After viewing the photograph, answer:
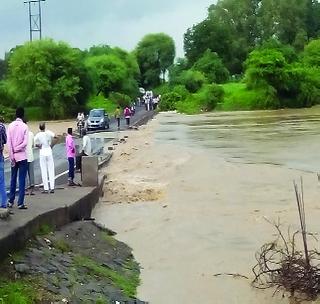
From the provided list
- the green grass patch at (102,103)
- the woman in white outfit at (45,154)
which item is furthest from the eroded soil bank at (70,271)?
the green grass patch at (102,103)

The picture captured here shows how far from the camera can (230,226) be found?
632 inches

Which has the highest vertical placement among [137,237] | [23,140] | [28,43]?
[28,43]

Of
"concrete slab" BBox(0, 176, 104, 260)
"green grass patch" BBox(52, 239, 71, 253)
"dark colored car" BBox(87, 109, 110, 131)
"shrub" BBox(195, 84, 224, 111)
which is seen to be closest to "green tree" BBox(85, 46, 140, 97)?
"shrub" BBox(195, 84, 224, 111)

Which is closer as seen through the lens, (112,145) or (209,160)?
(209,160)

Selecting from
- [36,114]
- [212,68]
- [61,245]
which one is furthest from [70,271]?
[212,68]

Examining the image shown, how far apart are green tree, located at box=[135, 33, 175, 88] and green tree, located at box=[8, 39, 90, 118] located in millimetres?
48885

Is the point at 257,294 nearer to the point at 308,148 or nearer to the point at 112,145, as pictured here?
the point at 308,148

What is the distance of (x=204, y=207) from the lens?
1884cm

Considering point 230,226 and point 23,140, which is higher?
point 23,140

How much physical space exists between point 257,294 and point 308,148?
24.5 m

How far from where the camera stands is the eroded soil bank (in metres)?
8.94

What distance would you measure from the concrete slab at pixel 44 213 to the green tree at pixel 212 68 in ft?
281

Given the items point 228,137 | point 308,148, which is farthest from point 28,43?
point 308,148

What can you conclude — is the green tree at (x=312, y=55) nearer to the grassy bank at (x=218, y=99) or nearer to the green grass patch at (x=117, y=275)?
the grassy bank at (x=218, y=99)
